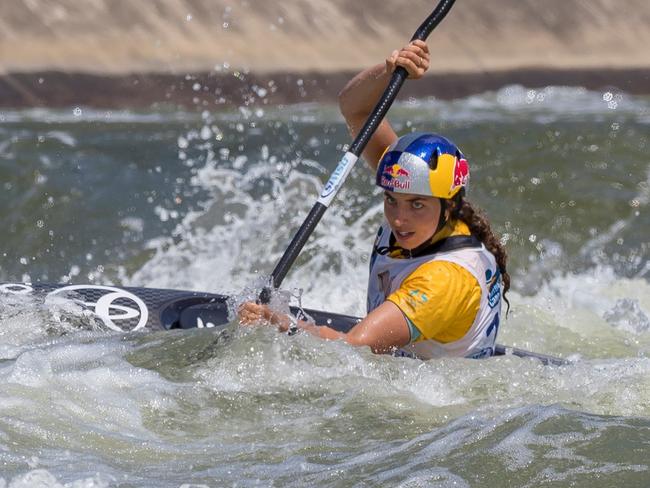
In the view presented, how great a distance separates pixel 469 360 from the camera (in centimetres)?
463

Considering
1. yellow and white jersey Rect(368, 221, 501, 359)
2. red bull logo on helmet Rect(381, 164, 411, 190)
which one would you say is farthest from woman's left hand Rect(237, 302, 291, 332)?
red bull logo on helmet Rect(381, 164, 411, 190)

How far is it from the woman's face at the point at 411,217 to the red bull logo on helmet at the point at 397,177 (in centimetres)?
3

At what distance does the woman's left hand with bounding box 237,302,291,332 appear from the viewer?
4.37m

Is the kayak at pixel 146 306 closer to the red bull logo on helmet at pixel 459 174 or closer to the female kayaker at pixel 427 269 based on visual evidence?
the female kayaker at pixel 427 269

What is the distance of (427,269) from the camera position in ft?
14.5

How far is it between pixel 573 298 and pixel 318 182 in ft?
6.71

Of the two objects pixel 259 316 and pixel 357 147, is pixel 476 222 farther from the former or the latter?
pixel 259 316

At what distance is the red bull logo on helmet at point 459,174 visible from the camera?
4.54 m

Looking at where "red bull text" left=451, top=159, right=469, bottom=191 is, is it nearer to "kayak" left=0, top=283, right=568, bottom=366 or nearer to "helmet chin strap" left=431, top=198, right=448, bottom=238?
"helmet chin strap" left=431, top=198, right=448, bottom=238

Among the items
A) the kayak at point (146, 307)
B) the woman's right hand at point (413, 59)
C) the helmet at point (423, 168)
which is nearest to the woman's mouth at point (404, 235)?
the helmet at point (423, 168)

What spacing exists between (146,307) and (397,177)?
173 cm

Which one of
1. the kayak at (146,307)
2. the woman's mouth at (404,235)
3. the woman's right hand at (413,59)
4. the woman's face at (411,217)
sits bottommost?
the kayak at (146,307)

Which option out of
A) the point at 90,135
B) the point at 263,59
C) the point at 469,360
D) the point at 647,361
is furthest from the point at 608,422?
the point at 263,59

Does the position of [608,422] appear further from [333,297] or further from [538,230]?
[538,230]
